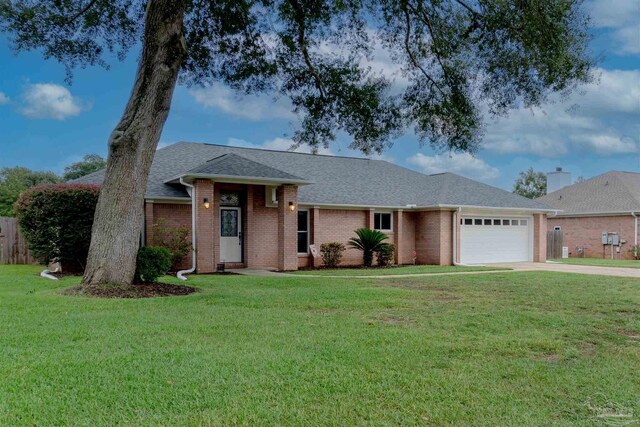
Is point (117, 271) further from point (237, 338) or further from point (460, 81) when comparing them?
point (460, 81)

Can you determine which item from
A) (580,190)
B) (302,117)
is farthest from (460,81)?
(580,190)

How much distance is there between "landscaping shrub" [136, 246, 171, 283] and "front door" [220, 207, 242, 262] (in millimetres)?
6493

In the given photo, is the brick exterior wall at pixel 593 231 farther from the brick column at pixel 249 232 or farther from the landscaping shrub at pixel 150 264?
the landscaping shrub at pixel 150 264

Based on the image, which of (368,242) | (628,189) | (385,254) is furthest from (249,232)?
(628,189)

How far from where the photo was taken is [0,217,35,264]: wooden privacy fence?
17.9 meters

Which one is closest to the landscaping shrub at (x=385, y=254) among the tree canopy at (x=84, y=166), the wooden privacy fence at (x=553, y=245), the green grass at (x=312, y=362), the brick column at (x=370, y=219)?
the brick column at (x=370, y=219)

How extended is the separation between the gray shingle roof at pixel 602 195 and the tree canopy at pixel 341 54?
66.7ft

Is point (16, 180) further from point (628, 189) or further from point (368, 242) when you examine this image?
point (628, 189)

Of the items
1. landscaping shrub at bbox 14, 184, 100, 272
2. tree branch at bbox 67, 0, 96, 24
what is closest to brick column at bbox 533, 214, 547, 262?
landscaping shrub at bbox 14, 184, 100, 272

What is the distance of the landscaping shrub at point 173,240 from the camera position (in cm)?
1497

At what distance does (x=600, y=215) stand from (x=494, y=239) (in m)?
10.5

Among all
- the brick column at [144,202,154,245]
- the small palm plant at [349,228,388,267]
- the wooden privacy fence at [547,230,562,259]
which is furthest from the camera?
the wooden privacy fence at [547,230,562,259]

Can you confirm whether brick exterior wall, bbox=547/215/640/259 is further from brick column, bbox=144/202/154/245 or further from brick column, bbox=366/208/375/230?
brick column, bbox=144/202/154/245

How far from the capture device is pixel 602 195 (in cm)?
2992
